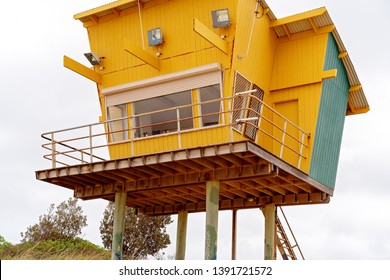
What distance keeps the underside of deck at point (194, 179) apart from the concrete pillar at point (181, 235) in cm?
31

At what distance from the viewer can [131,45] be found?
22.2 m

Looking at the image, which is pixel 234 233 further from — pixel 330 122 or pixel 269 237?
pixel 330 122

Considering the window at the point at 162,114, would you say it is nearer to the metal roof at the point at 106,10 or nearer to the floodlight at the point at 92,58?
the floodlight at the point at 92,58

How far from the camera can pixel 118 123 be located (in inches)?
969

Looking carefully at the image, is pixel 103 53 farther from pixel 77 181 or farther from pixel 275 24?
pixel 275 24

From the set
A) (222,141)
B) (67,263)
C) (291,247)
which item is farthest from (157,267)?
(291,247)

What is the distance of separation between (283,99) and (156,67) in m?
4.71

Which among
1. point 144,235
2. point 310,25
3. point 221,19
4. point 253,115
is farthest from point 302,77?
point 144,235

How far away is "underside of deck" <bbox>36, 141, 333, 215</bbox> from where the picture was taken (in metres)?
20.7

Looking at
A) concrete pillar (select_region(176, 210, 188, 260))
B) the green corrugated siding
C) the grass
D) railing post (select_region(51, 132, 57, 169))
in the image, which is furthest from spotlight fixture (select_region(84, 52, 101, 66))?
the grass

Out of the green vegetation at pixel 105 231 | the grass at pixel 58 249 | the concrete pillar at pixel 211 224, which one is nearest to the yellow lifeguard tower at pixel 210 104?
the concrete pillar at pixel 211 224

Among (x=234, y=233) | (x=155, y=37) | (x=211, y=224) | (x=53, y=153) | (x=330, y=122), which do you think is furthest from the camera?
(x=234, y=233)

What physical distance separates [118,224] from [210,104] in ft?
18.2

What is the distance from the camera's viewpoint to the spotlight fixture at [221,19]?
21.8 meters
